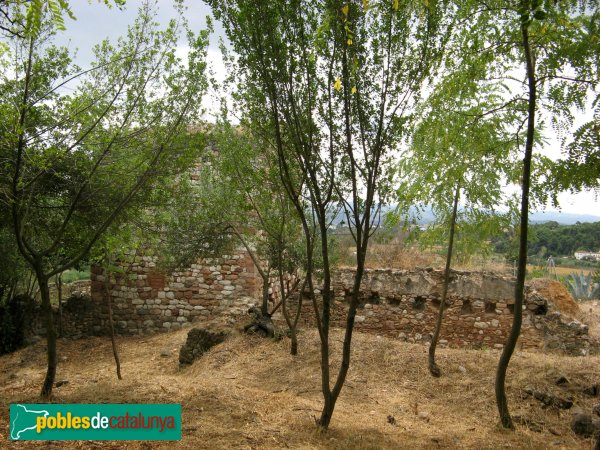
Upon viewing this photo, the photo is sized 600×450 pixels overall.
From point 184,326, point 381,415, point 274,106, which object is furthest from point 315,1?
point 184,326

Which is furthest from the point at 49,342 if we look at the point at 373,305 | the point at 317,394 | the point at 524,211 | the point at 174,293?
the point at 373,305

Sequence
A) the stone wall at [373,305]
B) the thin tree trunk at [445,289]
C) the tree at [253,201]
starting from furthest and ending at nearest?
1. the stone wall at [373,305]
2. the tree at [253,201]
3. the thin tree trunk at [445,289]

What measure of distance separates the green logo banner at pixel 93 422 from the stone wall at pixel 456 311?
6855 millimetres

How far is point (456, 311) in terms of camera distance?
11039 mm

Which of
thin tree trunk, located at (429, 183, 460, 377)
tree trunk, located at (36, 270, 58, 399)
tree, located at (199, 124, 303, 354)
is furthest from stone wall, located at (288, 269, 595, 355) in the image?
tree trunk, located at (36, 270, 58, 399)

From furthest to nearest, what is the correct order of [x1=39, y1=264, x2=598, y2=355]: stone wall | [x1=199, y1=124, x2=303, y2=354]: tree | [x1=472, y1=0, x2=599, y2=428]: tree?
[x1=39, y1=264, x2=598, y2=355]: stone wall
[x1=199, y1=124, x2=303, y2=354]: tree
[x1=472, y1=0, x2=599, y2=428]: tree

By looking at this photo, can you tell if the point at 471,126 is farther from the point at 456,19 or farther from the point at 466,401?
the point at 466,401

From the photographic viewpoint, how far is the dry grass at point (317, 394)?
17.8ft

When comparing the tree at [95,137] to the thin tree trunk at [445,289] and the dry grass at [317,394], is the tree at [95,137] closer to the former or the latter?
the dry grass at [317,394]

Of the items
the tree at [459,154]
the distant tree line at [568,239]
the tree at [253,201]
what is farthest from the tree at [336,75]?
the distant tree line at [568,239]

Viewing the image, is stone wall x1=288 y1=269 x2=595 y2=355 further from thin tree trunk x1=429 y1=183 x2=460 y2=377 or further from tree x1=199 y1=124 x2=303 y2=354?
thin tree trunk x1=429 y1=183 x2=460 y2=377

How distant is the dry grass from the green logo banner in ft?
0.51

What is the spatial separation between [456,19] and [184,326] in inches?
400

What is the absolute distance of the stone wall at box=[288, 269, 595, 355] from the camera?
34.0 ft
